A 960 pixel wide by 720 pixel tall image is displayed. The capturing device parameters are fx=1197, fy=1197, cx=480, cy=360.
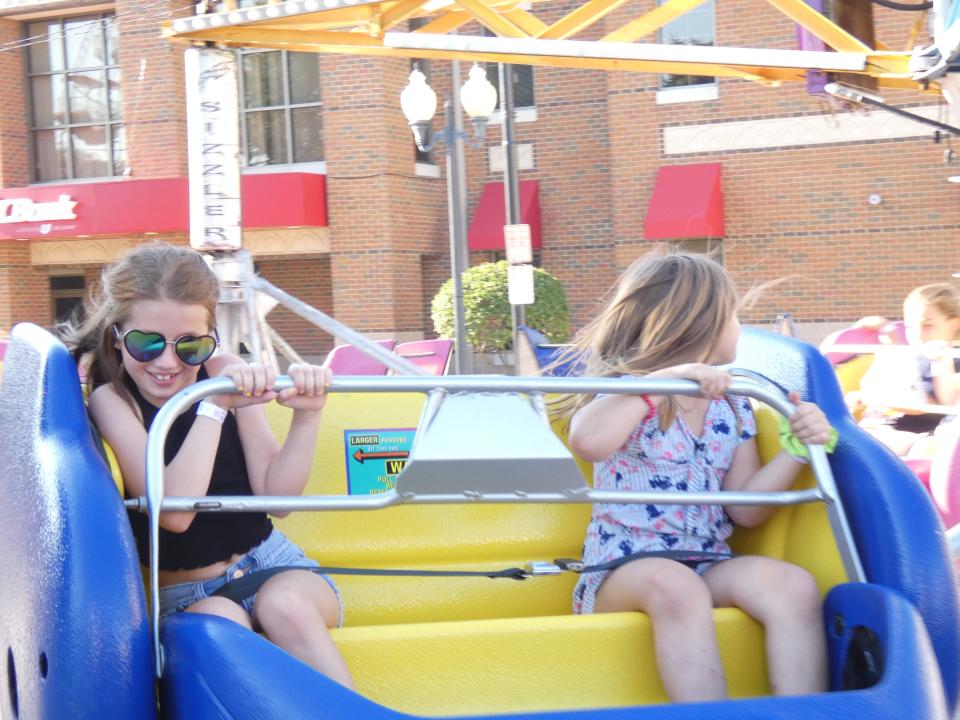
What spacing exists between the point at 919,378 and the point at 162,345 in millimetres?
4518

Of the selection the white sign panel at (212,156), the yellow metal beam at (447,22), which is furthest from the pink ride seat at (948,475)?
the yellow metal beam at (447,22)

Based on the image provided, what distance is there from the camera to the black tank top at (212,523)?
2.58m

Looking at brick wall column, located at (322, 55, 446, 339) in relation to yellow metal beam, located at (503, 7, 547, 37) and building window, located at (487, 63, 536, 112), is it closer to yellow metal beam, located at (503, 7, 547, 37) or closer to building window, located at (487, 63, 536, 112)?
building window, located at (487, 63, 536, 112)

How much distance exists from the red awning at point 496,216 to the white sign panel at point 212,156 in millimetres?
11679

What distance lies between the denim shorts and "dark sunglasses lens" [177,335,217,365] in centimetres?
47

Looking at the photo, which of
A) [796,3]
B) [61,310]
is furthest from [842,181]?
[61,310]

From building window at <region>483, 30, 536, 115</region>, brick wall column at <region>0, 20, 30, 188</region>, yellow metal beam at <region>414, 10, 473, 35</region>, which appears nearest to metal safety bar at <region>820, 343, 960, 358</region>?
yellow metal beam at <region>414, 10, 473, 35</region>

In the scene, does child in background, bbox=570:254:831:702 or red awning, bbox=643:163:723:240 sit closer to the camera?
child in background, bbox=570:254:831:702

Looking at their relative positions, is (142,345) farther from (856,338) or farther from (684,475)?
(856,338)

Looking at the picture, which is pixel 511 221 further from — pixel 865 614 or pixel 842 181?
pixel 865 614

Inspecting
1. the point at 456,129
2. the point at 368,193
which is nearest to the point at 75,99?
the point at 368,193

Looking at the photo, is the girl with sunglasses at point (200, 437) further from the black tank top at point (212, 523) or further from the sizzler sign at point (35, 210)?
the sizzler sign at point (35, 210)

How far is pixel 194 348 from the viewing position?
2.53 metres

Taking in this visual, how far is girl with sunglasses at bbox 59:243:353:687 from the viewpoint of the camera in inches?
94.6
